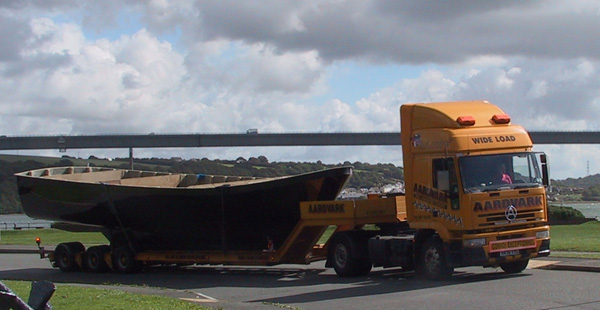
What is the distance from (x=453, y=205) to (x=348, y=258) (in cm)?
331

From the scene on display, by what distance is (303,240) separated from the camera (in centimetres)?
1958

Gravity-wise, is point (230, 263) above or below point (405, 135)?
below

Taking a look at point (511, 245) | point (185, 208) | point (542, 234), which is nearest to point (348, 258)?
point (511, 245)

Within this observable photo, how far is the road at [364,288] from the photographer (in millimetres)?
13258

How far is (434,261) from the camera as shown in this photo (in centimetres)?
1667

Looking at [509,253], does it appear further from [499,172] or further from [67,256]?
[67,256]

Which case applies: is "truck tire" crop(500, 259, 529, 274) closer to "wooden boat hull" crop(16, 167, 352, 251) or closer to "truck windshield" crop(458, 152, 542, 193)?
"truck windshield" crop(458, 152, 542, 193)

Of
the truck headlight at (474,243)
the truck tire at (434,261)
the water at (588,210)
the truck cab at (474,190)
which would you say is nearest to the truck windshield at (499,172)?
the truck cab at (474,190)

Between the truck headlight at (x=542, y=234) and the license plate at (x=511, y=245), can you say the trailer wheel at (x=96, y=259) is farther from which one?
the truck headlight at (x=542, y=234)

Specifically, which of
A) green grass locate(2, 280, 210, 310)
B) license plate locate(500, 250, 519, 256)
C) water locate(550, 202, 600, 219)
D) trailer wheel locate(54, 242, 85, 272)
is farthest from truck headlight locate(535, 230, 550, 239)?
water locate(550, 202, 600, 219)

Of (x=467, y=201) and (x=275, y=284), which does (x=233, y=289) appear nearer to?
(x=275, y=284)

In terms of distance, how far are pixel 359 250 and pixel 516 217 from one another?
3.83 metres

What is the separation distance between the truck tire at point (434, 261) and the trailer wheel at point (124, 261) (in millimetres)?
8951

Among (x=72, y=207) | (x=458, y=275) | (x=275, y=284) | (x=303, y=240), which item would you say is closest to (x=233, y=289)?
(x=275, y=284)
